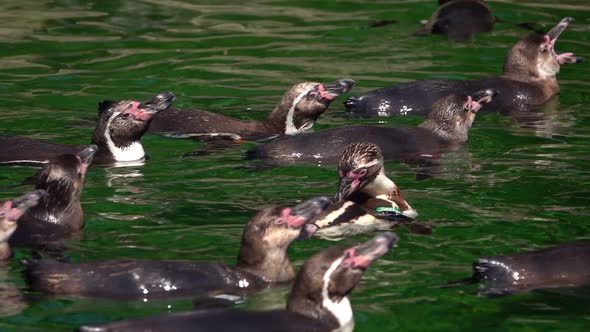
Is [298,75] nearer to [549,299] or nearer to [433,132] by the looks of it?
[433,132]

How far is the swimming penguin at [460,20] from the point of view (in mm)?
16812

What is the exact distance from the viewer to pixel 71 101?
1413 centimetres

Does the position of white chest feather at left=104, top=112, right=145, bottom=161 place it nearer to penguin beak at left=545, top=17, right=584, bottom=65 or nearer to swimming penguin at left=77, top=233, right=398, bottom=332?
swimming penguin at left=77, top=233, right=398, bottom=332

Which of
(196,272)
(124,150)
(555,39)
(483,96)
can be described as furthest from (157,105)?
(555,39)

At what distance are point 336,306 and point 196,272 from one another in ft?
3.18

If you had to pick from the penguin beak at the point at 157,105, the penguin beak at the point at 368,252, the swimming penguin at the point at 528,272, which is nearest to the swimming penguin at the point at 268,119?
the penguin beak at the point at 157,105

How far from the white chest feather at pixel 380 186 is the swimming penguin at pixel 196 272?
187 centimetres

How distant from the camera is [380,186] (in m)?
10.5

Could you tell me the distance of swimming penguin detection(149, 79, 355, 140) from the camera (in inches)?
501

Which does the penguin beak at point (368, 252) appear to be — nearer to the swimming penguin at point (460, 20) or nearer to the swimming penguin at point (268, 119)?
the swimming penguin at point (268, 119)

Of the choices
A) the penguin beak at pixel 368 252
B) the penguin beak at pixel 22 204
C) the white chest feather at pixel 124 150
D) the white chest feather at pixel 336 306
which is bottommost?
the white chest feather at pixel 124 150

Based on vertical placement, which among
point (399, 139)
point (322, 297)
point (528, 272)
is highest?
point (322, 297)

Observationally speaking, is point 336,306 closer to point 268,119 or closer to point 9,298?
point 9,298

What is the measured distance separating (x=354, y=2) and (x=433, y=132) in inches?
259
